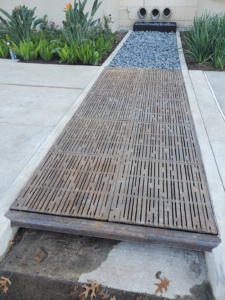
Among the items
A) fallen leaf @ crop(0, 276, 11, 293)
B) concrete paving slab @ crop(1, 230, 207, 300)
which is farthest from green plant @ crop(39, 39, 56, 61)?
fallen leaf @ crop(0, 276, 11, 293)

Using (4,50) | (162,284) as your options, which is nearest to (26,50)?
(4,50)

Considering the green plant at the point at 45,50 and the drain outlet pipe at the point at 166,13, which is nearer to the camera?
the green plant at the point at 45,50

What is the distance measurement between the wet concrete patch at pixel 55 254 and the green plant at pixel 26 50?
4655mm

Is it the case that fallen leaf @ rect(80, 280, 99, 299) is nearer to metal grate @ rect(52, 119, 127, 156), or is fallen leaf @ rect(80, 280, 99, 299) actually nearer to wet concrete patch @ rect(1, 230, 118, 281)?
wet concrete patch @ rect(1, 230, 118, 281)

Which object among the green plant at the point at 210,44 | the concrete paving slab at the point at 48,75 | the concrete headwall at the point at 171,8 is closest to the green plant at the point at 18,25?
the concrete paving slab at the point at 48,75

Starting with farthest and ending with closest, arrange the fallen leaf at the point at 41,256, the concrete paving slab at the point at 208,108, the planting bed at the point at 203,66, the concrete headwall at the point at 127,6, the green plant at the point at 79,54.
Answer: the concrete headwall at the point at 127,6 → the green plant at the point at 79,54 → the planting bed at the point at 203,66 → the concrete paving slab at the point at 208,108 → the fallen leaf at the point at 41,256

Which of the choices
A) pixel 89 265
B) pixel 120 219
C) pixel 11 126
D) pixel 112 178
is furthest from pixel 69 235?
pixel 11 126

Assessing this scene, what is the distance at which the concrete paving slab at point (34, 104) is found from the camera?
3.20 meters

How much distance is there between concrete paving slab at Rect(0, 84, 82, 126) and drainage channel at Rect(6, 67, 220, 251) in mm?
361

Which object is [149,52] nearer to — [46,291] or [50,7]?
[50,7]

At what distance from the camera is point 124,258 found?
1.72m

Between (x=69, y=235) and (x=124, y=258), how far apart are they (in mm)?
486

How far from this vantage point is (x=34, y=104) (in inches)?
140

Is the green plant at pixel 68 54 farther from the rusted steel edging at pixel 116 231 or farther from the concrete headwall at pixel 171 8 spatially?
the concrete headwall at pixel 171 8
